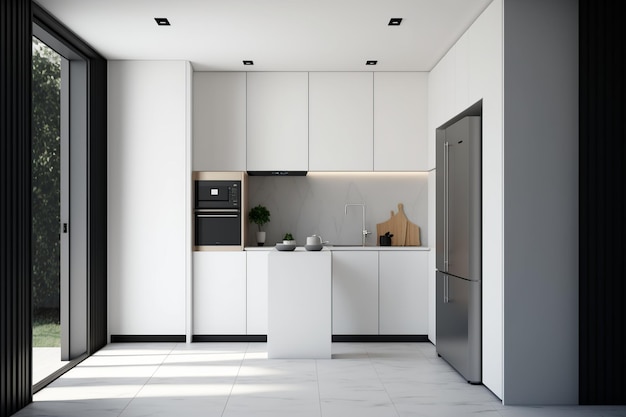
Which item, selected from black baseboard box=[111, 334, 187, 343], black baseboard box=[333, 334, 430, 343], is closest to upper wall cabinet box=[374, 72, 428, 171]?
black baseboard box=[333, 334, 430, 343]

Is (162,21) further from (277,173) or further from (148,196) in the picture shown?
(277,173)

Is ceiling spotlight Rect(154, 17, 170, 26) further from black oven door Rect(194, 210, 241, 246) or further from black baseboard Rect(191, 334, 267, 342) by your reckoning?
black baseboard Rect(191, 334, 267, 342)

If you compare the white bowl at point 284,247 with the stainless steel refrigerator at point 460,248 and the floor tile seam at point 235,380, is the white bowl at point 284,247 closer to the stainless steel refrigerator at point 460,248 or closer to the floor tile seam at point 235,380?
the floor tile seam at point 235,380

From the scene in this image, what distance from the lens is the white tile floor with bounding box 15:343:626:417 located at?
4078 mm

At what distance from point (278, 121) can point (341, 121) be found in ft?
2.18

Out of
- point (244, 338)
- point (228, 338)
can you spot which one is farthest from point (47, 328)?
point (244, 338)

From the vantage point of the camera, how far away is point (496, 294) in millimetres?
4316

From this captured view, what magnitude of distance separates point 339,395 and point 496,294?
131 centimetres

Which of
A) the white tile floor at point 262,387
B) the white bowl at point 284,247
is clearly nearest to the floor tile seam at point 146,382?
the white tile floor at point 262,387

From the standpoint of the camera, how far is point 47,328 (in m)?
8.06

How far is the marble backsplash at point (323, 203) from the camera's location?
703cm
